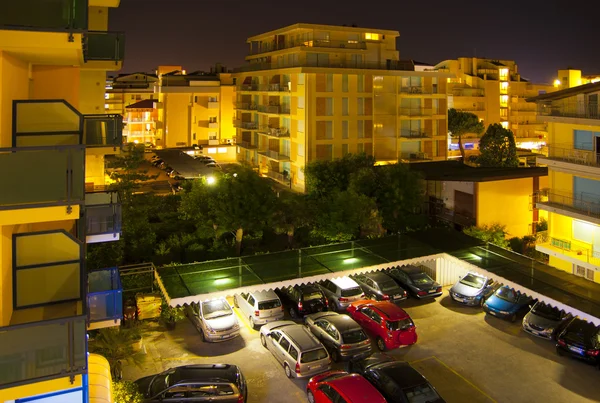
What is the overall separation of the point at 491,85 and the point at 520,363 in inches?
2162

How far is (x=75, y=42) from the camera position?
631 cm

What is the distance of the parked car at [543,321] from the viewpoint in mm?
17903

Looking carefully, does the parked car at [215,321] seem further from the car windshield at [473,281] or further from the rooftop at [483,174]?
the rooftop at [483,174]

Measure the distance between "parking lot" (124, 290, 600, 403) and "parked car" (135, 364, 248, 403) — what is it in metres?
0.93

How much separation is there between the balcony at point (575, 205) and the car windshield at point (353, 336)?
35.4 ft

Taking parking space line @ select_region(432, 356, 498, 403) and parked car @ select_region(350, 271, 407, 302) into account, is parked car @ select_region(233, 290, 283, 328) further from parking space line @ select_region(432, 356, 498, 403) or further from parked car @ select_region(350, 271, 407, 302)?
parking space line @ select_region(432, 356, 498, 403)

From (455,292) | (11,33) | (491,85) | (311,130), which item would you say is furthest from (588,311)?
(491,85)

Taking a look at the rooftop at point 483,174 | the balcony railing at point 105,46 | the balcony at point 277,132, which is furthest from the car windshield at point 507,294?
the balcony at point 277,132

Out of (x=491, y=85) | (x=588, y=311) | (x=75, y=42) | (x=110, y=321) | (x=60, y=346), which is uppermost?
(x=491, y=85)

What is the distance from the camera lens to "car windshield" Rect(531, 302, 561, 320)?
60.8ft

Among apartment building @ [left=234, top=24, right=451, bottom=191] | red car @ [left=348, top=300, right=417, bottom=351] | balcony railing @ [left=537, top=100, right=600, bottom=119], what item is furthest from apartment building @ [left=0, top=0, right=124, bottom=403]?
apartment building @ [left=234, top=24, right=451, bottom=191]

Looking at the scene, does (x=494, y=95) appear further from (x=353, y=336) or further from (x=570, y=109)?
(x=353, y=336)

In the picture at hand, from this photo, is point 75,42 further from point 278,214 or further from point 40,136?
point 278,214

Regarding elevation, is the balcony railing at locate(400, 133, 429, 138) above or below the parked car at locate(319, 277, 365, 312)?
above
